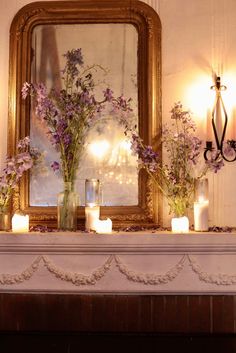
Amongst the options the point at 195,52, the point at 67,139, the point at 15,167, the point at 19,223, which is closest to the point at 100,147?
the point at 67,139

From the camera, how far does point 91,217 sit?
222 cm

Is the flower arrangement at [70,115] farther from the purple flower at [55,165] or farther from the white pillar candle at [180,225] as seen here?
the white pillar candle at [180,225]

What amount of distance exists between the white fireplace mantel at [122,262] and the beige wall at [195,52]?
22.2 inches

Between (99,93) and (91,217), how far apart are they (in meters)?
0.63

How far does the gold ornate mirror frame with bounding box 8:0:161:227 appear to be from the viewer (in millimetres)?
2363

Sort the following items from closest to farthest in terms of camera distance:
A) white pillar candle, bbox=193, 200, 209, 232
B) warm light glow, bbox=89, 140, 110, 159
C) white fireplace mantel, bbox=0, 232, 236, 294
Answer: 1. white fireplace mantel, bbox=0, 232, 236, 294
2. white pillar candle, bbox=193, 200, 209, 232
3. warm light glow, bbox=89, 140, 110, 159

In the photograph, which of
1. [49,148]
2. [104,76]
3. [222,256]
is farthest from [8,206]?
[222,256]

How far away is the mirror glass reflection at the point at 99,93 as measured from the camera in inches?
94.0

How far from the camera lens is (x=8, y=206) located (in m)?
2.39

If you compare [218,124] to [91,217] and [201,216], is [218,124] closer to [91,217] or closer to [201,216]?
[201,216]

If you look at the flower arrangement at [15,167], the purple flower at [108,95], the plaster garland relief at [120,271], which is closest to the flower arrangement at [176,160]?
the purple flower at [108,95]

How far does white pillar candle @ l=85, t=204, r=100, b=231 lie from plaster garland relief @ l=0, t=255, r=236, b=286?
19cm

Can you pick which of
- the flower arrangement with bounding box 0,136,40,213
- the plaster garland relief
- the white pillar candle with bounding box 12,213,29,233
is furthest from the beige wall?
the plaster garland relief

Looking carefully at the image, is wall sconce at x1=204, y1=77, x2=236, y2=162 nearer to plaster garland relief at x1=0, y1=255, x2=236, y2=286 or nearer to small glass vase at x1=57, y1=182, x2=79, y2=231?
plaster garland relief at x1=0, y1=255, x2=236, y2=286
